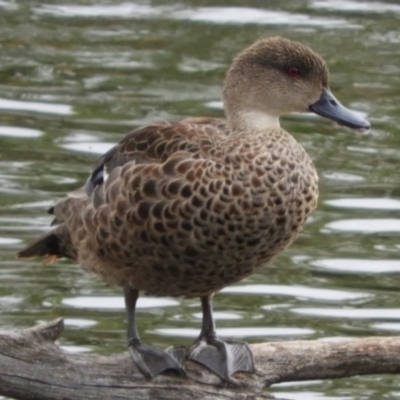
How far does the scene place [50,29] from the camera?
648 inches

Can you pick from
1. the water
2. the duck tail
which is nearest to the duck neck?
the duck tail

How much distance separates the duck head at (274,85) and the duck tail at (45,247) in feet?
3.61

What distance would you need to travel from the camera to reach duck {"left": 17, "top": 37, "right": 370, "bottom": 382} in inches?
285

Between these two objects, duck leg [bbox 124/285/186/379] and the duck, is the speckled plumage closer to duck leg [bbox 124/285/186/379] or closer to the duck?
the duck

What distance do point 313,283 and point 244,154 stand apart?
3.54 m

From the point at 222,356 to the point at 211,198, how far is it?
79 cm

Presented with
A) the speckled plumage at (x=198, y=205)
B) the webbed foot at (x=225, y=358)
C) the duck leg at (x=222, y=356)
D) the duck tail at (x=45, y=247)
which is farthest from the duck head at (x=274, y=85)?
the duck tail at (x=45, y=247)

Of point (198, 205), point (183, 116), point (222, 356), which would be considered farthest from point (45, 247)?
point (183, 116)

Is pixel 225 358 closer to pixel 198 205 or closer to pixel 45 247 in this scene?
pixel 198 205

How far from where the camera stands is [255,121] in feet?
25.0

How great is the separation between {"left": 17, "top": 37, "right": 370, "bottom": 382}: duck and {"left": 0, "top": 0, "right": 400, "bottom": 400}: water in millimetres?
1751

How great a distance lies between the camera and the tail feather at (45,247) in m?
8.19

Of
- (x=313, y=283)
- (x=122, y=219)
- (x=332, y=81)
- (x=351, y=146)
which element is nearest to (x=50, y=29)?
(x=332, y=81)

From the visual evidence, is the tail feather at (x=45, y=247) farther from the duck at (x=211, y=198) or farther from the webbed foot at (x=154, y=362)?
the webbed foot at (x=154, y=362)
